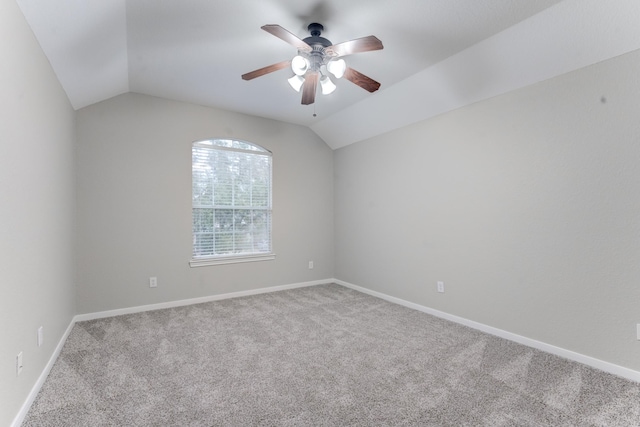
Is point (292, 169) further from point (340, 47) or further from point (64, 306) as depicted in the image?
point (64, 306)

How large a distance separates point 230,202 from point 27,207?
2.52m

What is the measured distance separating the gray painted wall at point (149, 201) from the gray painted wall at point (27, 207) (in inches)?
26.4


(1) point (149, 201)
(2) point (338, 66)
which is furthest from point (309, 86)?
(1) point (149, 201)

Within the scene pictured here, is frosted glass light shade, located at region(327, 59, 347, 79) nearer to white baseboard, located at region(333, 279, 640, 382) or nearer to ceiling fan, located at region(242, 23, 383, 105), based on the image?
ceiling fan, located at region(242, 23, 383, 105)

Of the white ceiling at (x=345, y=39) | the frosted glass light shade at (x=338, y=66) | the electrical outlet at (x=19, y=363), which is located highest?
the white ceiling at (x=345, y=39)

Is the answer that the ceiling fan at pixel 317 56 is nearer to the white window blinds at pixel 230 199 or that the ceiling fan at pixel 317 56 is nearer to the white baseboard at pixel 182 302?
the white window blinds at pixel 230 199

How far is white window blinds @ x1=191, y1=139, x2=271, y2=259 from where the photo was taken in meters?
4.13

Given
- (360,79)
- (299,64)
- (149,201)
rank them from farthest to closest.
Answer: (149,201) → (360,79) → (299,64)

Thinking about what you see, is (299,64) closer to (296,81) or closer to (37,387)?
(296,81)

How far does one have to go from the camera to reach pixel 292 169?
484 cm

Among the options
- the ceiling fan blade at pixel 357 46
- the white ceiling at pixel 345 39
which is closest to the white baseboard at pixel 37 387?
the white ceiling at pixel 345 39

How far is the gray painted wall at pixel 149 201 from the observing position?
11.3ft

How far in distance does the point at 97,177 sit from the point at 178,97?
132 cm

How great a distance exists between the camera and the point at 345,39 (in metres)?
2.57
